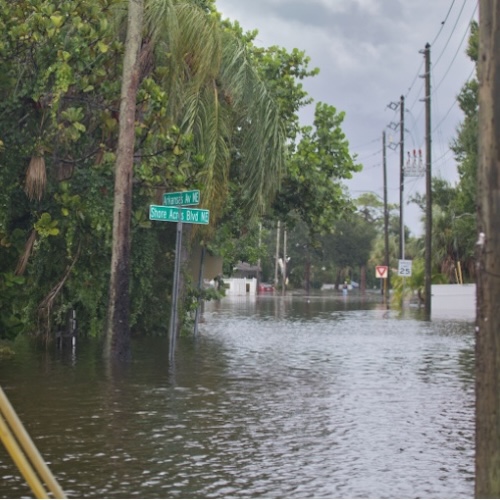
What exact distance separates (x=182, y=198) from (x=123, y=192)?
135cm

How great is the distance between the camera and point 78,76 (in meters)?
16.9

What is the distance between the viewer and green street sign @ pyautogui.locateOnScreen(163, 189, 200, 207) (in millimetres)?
15328

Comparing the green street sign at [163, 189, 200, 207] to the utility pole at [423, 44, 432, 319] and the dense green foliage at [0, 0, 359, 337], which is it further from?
the utility pole at [423, 44, 432, 319]

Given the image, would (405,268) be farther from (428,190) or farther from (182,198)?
(182,198)

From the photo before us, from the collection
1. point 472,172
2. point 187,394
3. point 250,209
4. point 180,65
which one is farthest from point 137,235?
point 472,172

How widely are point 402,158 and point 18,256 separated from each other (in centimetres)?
5014

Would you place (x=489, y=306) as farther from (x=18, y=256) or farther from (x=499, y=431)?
(x=18, y=256)

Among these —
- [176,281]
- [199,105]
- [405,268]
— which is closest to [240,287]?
[405,268]

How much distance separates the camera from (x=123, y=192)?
651 inches

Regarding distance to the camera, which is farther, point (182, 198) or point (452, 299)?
point (452, 299)

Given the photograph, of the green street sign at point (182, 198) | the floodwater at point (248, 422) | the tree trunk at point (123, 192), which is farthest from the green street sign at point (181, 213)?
the floodwater at point (248, 422)

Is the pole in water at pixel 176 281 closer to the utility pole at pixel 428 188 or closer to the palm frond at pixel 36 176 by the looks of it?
the palm frond at pixel 36 176

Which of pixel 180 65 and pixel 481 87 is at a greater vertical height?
pixel 180 65

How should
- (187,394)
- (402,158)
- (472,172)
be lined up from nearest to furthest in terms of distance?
1. (187,394)
2. (472,172)
3. (402,158)
